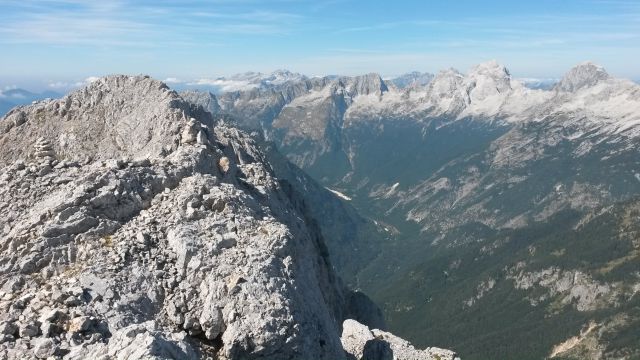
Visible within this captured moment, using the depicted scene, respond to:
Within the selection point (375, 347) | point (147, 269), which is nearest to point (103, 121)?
point (375, 347)

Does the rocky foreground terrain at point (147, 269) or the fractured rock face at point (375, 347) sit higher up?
the rocky foreground terrain at point (147, 269)

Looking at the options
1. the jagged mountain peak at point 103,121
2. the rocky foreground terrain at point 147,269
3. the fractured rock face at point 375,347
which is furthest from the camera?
the jagged mountain peak at point 103,121

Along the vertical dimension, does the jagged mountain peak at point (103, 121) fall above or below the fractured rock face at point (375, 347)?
above

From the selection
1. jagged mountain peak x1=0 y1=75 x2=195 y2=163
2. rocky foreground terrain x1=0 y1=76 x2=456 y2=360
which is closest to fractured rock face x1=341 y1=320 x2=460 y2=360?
rocky foreground terrain x1=0 y1=76 x2=456 y2=360

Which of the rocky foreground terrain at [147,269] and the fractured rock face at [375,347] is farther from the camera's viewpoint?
the fractured rock face at [375,347]

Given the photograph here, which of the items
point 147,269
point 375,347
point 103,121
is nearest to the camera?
point 147,269

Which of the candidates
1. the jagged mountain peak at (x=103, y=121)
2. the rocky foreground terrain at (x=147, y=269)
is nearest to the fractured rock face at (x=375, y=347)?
the rocky foreground terrain at (x=147, y=269)

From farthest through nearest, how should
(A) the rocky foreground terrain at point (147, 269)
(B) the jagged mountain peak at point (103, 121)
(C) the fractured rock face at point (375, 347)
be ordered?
(B) the jagged mountain peak at point (103, 121) → (C) the fractured rock face at point (375, 347) → (A) the rocky foreground terrain at point (147, 269)

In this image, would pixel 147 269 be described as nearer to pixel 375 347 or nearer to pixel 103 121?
pixel 375 347

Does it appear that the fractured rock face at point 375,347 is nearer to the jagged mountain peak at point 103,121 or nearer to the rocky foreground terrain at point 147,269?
the rocky foreground terrain at point 147,269

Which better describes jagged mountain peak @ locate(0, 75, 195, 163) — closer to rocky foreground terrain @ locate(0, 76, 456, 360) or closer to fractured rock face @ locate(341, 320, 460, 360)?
rocky foreground terrain @ locate(0, 76, 456, 360)

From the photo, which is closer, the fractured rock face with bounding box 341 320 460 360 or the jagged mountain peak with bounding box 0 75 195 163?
the fractured rock face with bounding box 341 320 460 360

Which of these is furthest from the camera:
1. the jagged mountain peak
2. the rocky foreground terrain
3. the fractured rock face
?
the jagged mountain peak

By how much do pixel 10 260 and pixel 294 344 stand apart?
14.2 metres
